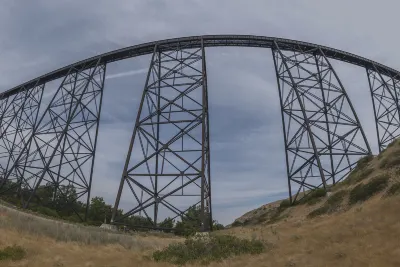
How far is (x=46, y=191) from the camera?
4366 centimetres

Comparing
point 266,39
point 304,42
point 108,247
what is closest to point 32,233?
point 108,247

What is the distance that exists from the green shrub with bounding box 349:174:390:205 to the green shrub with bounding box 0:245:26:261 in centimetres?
1249

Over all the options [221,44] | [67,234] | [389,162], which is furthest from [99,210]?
[389,162]

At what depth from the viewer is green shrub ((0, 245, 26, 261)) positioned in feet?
28.5

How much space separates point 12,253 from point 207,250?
5355 millimetres

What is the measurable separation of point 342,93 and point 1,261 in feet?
69.6

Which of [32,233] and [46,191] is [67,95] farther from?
[46,191]

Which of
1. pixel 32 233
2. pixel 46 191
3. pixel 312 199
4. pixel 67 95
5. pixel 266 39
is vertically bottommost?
pixel 32 233

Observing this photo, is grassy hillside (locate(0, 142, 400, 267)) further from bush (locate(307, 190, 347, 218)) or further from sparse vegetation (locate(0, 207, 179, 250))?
bush (locate(307, 190, 347, 218))

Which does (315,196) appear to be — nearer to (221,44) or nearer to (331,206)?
(331,206)

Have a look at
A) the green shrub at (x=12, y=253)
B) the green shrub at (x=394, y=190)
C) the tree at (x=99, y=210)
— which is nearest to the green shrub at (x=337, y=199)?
the green shrub at (x=394, y=190)

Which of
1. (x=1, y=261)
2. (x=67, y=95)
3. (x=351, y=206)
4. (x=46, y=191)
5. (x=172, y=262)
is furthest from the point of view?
(x=46, y=191)

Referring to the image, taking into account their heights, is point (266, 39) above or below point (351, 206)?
above

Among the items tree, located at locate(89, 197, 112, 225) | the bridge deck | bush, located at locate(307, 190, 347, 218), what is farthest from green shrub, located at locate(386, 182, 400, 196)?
tree, located at locate(89, 197, 112, 225)
